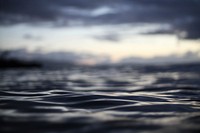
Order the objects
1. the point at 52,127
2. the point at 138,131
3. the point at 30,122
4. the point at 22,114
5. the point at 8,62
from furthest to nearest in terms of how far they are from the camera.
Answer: the point at 8,62
the point at 22,114
the point at 30,122
the point at 52,127
the point at 138,131

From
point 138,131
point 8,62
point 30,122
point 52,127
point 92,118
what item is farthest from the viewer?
point 8,62

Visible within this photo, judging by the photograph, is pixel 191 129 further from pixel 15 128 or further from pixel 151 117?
pixel 15 128

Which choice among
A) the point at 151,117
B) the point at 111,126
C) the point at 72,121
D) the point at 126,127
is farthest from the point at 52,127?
the point at 151,117

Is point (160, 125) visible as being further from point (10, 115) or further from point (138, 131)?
point (10, 115)

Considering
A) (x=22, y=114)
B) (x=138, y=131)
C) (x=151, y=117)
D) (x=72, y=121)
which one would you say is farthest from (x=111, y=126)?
(x=22, y=114)

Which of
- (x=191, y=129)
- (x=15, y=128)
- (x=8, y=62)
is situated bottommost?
(x=191, y=129)

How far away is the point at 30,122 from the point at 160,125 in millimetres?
1535

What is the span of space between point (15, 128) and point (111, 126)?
1047 millimetres

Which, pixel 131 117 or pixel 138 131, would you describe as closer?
pixel 138 131

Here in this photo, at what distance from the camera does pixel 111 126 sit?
2561mm

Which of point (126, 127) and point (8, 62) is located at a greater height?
point (8, 62)

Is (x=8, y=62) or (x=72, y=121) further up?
(x=8, y=62)

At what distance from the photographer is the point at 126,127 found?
2504mm

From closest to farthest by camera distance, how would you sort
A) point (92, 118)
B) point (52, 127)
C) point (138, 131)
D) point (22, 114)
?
point (138, 131) < point (52, 127) < point (92, 118) < point (22, 114)
